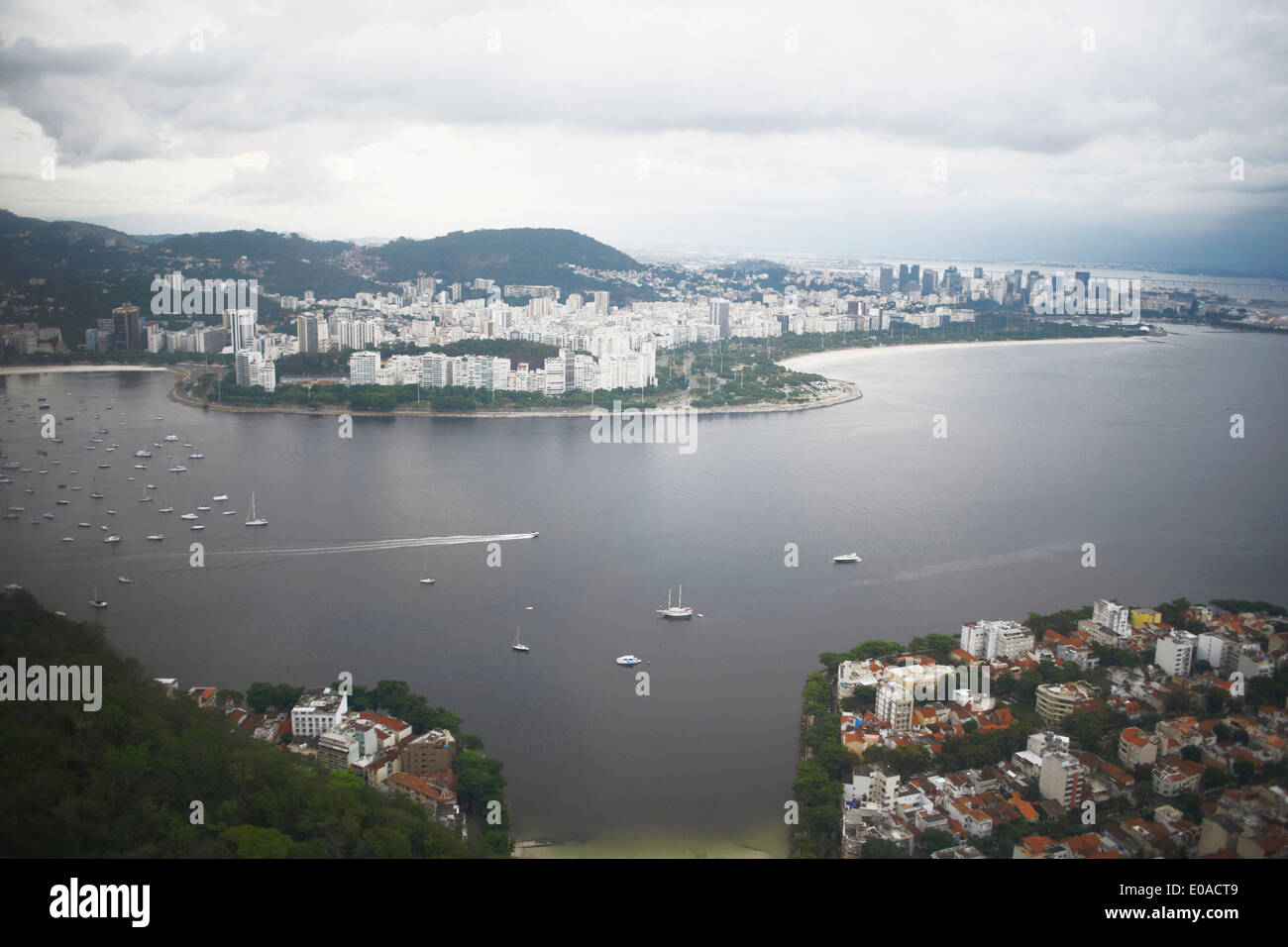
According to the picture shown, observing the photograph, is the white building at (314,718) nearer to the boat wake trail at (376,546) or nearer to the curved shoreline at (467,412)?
the boat wake trail at (376,546)

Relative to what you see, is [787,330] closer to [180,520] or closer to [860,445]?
[860,445]

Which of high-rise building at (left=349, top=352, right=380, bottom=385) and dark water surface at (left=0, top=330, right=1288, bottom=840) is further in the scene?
high-rise building at (left=349, top=352, right=380, bottom=385)

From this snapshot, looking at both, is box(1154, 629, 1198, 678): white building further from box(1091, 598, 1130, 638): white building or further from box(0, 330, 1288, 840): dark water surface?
box(0, 330, 1288, 840): dark water surface

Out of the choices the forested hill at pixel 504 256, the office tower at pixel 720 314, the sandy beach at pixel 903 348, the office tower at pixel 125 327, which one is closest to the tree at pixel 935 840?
the office tower at pixel 125 327

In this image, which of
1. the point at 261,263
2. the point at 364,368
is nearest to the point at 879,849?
the point at 364,368

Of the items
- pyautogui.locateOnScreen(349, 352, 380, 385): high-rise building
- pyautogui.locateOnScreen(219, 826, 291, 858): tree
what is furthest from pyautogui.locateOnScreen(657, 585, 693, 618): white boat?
pyautogui.locateOnScreen(349, 352, 380, 385): high-rise building
